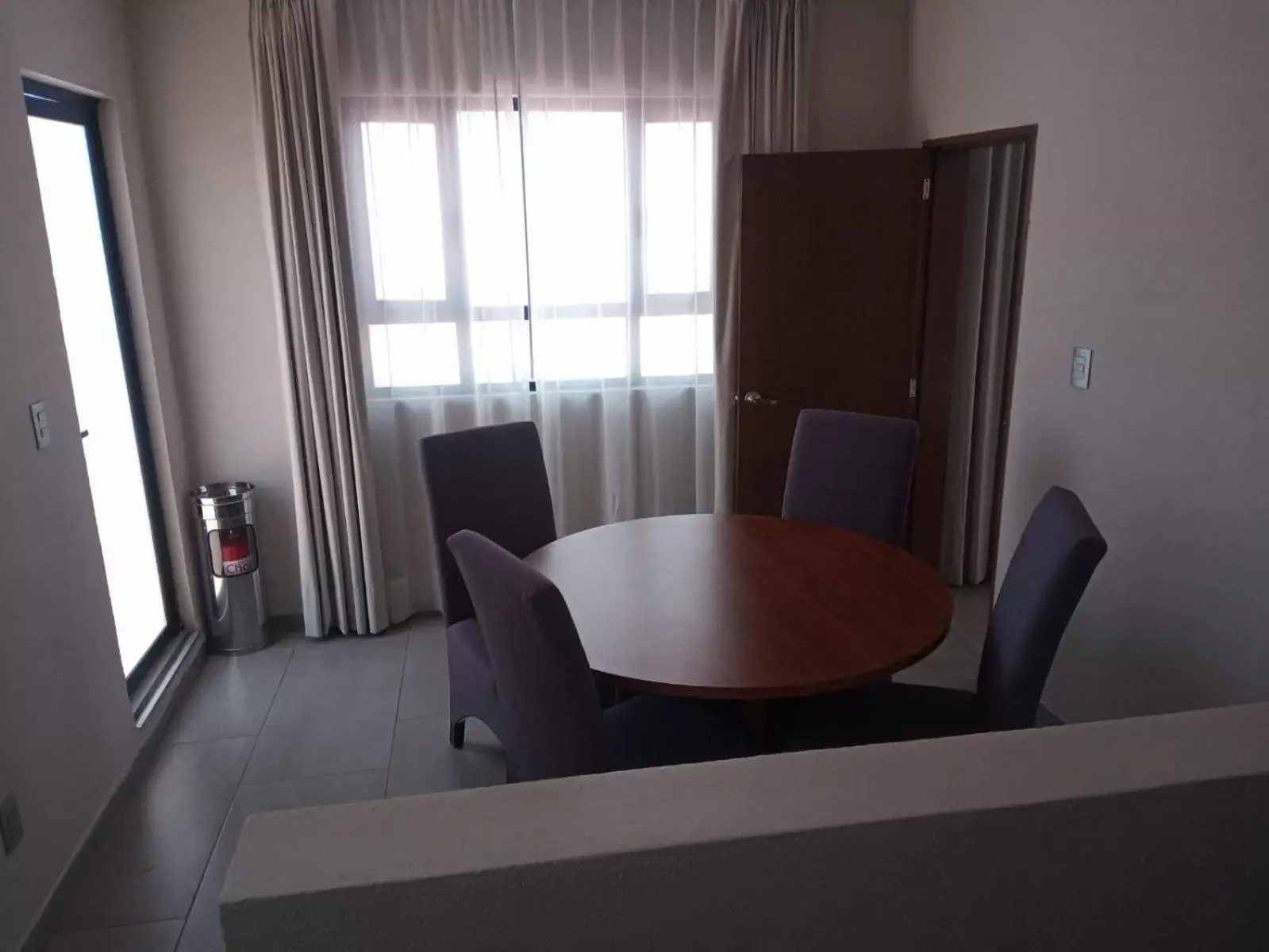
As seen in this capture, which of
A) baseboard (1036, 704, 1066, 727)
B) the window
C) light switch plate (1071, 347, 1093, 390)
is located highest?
the window

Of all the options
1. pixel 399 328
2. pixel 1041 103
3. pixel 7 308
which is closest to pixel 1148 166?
pixel 1041 103

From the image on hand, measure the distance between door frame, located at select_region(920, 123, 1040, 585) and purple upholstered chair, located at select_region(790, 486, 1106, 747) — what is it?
1.14 m

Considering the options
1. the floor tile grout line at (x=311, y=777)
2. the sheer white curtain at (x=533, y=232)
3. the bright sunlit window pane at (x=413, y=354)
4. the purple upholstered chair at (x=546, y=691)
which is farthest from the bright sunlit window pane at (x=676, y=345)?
the purple upholstered chair at (x=546, y=691)

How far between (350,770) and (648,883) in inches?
81.5

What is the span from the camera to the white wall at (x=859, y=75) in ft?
12.1

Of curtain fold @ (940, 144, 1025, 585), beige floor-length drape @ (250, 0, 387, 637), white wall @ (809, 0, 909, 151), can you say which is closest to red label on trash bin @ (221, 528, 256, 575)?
beige floor-length drape @ (250, 0, 387, 637)

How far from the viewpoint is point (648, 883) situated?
96 centimetres

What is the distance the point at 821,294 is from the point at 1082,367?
48.8 inches

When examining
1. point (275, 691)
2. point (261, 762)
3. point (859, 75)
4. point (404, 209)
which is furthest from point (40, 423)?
point (859, 75)

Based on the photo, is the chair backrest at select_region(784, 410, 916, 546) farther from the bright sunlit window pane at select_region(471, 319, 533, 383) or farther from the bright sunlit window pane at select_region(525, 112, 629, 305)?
the bright sunlit window pane at select_region(471, 319, 533, 383)

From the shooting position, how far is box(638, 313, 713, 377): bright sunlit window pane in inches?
150

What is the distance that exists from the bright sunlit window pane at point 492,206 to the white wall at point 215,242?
79 centimetres

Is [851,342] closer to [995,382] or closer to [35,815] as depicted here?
[995,382]

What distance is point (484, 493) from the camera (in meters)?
2.79
